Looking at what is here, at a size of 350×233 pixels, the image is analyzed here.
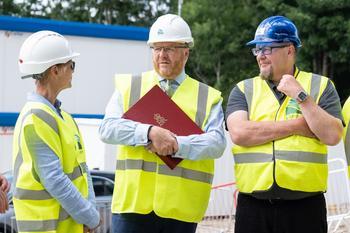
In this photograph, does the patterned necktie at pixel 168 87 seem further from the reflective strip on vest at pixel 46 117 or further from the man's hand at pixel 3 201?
the man's hand at pixel 3 201

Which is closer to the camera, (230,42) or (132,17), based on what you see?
(230,42)

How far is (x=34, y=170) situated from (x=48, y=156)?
0.12m

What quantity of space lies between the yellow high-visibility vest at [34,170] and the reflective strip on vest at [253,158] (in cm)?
117

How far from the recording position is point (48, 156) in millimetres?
3766

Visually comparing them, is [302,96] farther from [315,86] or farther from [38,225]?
[38,225]

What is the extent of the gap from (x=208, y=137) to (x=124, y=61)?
10447mm

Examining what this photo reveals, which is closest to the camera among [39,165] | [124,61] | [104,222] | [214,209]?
[39,165]

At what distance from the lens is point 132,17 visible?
42.5 meters

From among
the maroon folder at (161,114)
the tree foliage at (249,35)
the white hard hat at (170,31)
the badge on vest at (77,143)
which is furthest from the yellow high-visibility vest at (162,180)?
the tree foliage at (249,35)

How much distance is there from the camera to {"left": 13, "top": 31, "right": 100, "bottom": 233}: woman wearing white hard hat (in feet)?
12.4

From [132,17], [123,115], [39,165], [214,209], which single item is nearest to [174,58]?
[123,115]

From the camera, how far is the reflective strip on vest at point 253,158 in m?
4.41

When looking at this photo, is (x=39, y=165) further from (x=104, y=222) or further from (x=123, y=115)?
(x=104, y=222)

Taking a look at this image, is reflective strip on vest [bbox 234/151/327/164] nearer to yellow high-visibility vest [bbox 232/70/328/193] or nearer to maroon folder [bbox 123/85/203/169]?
yellow high-visibility vest [bbox 232/70/328/193]
